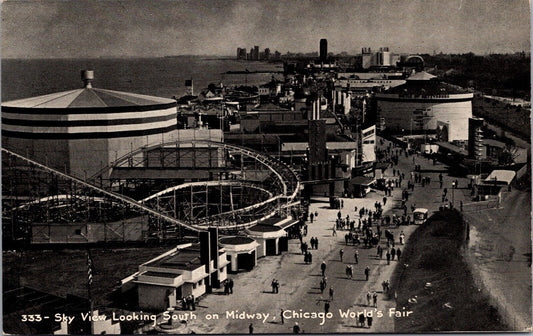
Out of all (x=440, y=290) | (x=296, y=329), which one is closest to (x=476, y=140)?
(x=440, y=290)

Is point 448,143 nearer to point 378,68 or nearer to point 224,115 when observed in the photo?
point 224,115

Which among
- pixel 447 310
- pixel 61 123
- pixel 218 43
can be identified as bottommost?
pixel 447 310

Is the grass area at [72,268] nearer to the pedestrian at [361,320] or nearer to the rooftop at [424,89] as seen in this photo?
the pedestrian at [361,320]

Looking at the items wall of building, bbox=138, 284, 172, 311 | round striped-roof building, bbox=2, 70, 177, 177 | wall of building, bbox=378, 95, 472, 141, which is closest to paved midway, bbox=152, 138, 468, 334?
wall of building, bbox=138, 284, 172, 311

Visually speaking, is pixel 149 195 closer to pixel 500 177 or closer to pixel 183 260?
pixel 183 260

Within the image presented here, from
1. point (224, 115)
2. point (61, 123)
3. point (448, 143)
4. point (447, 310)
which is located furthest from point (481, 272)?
point (224, 115)

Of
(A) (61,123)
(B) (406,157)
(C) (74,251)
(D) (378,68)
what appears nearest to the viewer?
(C) (74,251)

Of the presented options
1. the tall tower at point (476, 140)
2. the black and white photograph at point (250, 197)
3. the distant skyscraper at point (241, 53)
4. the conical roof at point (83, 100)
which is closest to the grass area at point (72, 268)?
the black and white photograph at point (250, 197)
